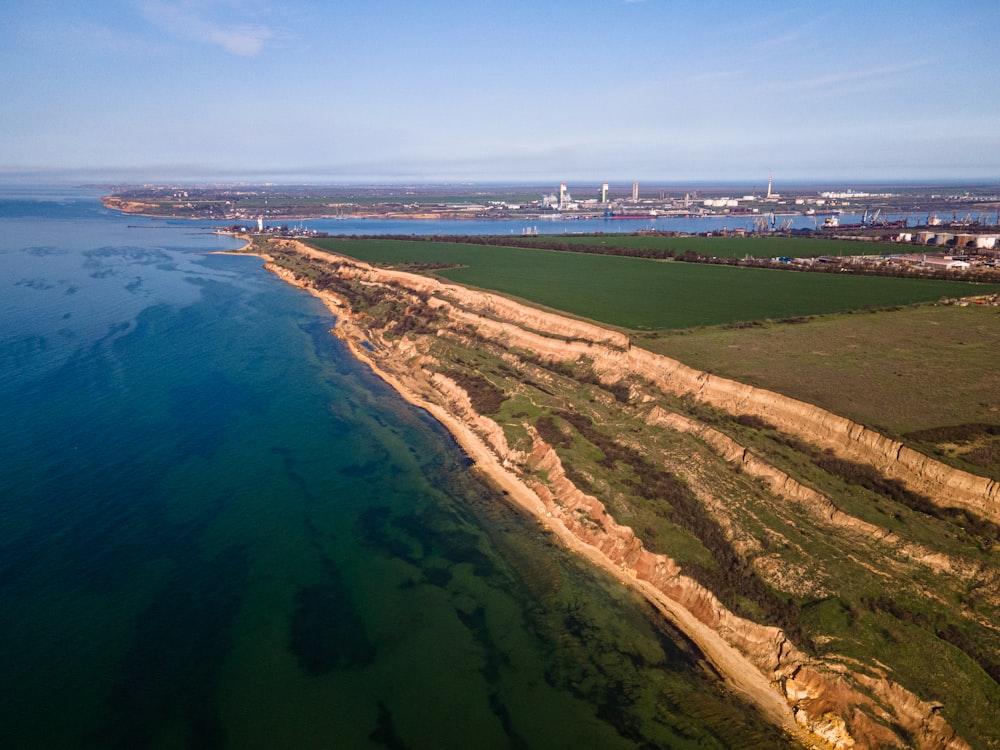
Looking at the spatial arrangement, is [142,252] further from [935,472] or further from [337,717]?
[935,472]

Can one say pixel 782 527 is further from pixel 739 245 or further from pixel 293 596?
pixel 739 245

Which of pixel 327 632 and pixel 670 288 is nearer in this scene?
pixel 327 632

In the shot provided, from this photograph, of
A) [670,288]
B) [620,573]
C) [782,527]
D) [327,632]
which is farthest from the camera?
[670,288]

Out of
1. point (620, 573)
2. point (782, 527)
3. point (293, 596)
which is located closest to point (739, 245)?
point (782, 527)

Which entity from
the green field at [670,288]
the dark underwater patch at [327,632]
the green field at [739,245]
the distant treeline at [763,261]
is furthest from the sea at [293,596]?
the green field at [739,245]

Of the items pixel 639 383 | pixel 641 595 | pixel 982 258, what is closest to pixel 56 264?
pixel 639 383

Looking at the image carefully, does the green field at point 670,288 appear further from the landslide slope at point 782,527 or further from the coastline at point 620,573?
the coastline at point 620,573

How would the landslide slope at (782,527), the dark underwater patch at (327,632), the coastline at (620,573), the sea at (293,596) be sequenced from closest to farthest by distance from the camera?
the landslide slope at (782,527), the sea at (293,596), the coastline at (620,573), the dark underwater patch at (327,632)
